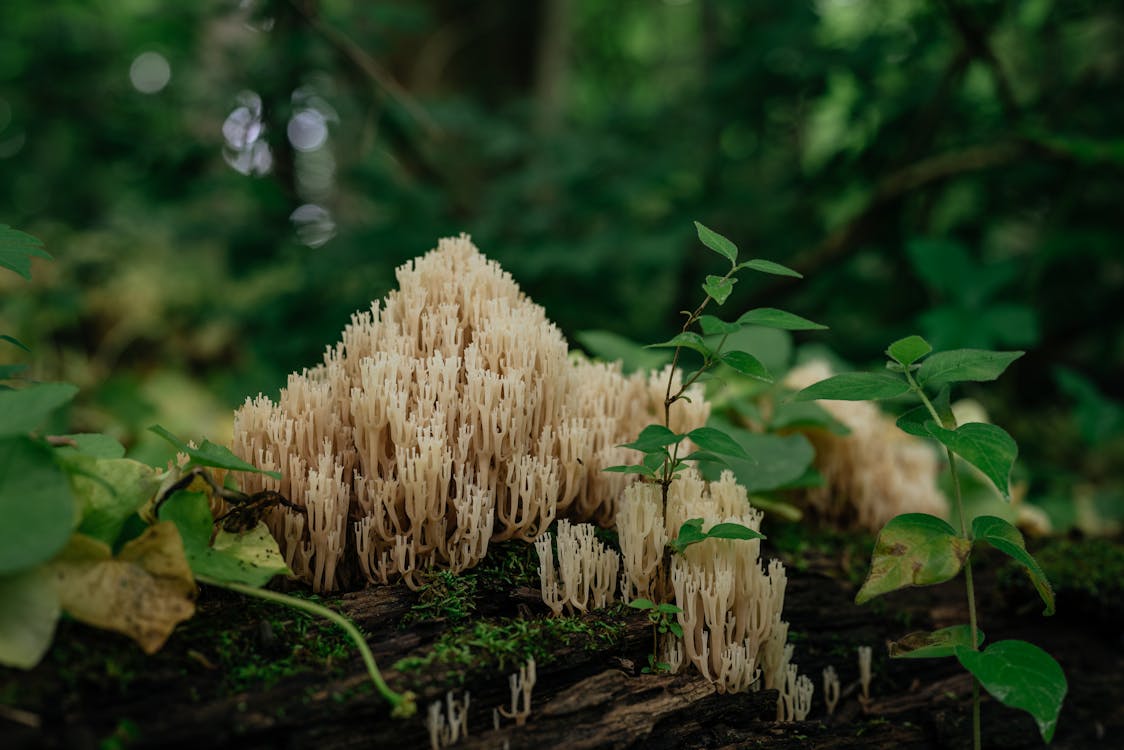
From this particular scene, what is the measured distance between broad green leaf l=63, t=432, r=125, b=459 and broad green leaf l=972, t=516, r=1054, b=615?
184 centimetres

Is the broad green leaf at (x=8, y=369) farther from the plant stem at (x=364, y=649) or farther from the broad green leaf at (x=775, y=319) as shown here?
the broad green leaf at (x=775, y=319)

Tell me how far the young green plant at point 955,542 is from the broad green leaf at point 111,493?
1324mm

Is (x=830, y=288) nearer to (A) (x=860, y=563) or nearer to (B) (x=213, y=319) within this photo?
(A) (x=860, y=563)

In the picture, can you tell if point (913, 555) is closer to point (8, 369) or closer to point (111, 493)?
point (111, 493)

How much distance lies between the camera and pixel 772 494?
2607mm

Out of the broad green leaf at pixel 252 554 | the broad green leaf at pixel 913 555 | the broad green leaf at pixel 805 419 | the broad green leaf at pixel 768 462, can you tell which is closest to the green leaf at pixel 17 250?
the broad green leaf at pixel 252 554

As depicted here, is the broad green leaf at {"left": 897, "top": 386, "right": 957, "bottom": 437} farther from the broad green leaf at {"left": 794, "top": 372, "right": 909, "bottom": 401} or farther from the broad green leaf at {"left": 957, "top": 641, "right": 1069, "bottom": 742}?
the broad green leaf at {"left": 957, "top": 641, "right": 1069, "bottom": 742}

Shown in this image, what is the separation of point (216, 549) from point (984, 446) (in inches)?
62.4

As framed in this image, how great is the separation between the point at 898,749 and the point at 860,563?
731mm

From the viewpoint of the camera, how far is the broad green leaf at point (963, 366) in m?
1.50

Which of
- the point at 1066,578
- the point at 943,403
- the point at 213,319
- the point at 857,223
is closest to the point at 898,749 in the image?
the point at 943,403

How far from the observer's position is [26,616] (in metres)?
1.19

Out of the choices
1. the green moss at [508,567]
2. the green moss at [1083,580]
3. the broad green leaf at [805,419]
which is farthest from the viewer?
the broad green leaf at [805,419]

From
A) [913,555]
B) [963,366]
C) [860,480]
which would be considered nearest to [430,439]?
[913,555]
